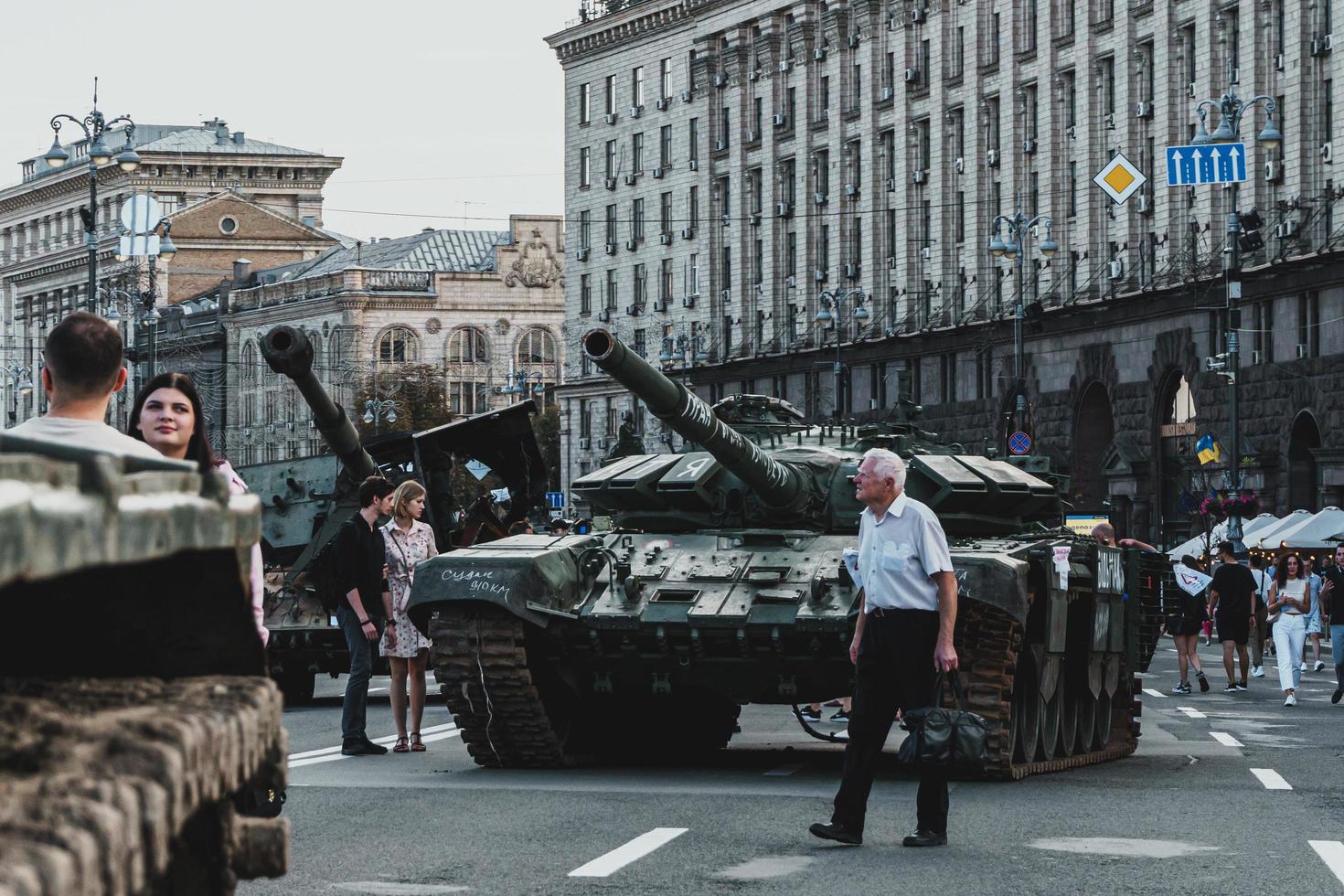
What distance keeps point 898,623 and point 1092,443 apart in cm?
4906

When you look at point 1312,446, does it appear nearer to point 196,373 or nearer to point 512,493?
point 512,493

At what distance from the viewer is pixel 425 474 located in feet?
82.5

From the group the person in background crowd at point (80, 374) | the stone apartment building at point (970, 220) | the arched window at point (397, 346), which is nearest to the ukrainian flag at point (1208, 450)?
the stone apartment building at point (970, 220)

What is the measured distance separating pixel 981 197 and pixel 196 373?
6421 cm

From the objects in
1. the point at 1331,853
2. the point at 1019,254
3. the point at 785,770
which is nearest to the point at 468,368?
the point at 1019,254

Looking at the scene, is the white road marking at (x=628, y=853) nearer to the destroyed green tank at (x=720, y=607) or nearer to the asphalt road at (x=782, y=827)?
the asphalt road at (x=782, y=827)

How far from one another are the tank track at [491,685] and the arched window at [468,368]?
325 ft

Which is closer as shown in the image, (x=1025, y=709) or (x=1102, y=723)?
(x=1025, y=709)

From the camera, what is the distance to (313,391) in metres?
18.9

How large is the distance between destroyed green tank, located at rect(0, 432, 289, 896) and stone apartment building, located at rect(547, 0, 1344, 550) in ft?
126

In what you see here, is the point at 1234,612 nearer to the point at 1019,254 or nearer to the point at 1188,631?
the point at 1188,631

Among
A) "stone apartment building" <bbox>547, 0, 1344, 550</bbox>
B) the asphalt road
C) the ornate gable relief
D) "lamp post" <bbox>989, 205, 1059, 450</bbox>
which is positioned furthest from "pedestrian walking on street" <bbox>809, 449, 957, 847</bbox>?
the ornate gable relief

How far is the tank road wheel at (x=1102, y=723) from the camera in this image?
666 inches

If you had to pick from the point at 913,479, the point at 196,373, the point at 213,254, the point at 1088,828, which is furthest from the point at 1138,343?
the point at 213,254
